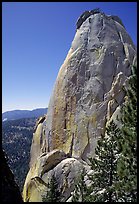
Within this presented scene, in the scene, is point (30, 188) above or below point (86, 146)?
below

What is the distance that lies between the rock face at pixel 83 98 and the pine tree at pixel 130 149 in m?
14.4

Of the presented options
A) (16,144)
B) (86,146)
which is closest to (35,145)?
(86,146)

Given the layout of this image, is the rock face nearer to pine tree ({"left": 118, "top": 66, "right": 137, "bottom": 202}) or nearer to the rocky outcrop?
pine tree ({"left": 118, "top": 66, "right": 137, "bottom": 202})

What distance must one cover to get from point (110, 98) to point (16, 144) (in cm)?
17489

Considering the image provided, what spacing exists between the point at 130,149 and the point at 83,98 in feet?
63.0

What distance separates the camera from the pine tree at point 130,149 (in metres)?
11.8

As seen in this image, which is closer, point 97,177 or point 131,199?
point 131,199

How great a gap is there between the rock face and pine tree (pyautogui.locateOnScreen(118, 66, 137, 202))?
47.4ft

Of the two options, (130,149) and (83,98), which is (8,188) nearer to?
(130,149)

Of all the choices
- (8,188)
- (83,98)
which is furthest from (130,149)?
(83,98)

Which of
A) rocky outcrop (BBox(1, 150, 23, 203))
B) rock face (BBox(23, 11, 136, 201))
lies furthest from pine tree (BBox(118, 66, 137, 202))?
rock face (BBox(23, 11, 136, 201))

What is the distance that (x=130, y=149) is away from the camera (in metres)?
11.9

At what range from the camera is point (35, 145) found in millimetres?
35125

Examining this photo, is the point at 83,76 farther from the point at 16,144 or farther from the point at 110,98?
the point at 16,144
